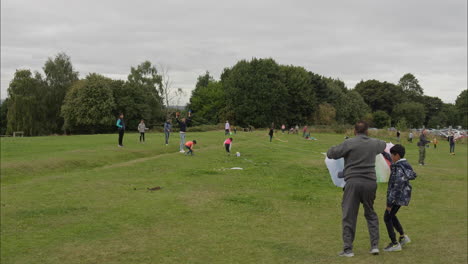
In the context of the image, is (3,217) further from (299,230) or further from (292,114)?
(292,114)

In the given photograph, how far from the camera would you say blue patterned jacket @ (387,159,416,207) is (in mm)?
8266

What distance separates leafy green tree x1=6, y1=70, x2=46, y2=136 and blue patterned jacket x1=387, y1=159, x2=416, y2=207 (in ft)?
267

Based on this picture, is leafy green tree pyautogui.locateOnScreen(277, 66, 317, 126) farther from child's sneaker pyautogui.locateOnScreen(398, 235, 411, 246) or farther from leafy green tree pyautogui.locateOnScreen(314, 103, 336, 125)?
child's sneaker pyautogui.locateOnScreen(398, 235, 411, 246)

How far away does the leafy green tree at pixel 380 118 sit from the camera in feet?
404

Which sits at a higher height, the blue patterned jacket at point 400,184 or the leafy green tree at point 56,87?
the leafy green tree at point 56,87

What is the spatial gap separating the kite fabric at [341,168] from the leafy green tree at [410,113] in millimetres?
124027

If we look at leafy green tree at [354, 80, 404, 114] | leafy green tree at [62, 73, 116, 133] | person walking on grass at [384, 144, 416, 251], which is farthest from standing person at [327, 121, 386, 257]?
leafy green tree at [354, 80, 404, 114]

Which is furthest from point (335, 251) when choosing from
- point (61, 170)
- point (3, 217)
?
point (61, 170)

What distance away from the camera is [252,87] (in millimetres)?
87188

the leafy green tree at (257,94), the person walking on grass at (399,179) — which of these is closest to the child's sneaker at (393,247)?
the person walking on grass at (399,179)

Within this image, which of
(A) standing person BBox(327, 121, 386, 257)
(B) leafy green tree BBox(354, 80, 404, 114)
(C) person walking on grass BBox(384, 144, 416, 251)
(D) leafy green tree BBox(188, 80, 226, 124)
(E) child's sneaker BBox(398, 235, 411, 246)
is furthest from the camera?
(B) leafy green tree BBox(354, 80, 404, 114)

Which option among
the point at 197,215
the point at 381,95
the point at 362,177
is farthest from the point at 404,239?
the point at 381,95

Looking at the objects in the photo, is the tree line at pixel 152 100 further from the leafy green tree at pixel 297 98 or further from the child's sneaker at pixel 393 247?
the child's sneaker at pixel 393 247

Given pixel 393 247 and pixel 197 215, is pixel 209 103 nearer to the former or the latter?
pixel 197 215
